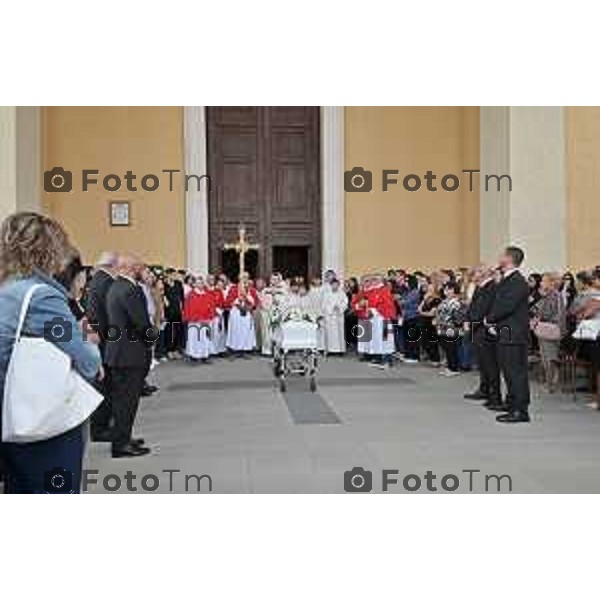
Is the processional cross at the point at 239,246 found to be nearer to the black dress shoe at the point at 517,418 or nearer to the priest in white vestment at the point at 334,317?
the priest in white vestment at the point at 334,317

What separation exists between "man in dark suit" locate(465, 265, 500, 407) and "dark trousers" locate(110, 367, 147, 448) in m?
4.05

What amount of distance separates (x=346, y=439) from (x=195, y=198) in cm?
1255

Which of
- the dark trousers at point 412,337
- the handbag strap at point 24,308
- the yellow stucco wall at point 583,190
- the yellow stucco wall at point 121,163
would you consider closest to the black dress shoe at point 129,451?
the handbag strap at point 24,308

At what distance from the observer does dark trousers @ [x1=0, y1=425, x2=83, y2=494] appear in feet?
10.9

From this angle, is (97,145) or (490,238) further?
(97,145)

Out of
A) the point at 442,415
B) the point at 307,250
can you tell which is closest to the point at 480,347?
the point at 442,415

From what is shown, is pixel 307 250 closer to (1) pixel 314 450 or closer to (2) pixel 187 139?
(2) pixel 187 139


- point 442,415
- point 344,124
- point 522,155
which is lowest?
point 442,415

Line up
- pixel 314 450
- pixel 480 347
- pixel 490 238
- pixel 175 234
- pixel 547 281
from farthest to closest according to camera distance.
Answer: pixel 175 234 → pixel 490 238 → pixel 547 281 → pixel 480 347 → pixel 314 450

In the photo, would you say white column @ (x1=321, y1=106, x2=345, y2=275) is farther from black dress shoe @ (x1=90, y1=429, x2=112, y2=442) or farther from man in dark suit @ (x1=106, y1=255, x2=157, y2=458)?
man in dark suit @ (x1=106, y1=255, x2=157, y2=458)

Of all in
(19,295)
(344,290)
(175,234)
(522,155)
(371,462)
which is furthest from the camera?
(175,234)

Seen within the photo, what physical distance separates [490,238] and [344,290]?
384cm

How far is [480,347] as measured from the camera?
1087 centimetres

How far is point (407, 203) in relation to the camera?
20375mm
